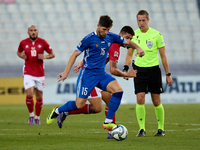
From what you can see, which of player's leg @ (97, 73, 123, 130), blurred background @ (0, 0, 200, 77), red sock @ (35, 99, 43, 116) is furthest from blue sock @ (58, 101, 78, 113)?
blurred background @ (0, 0, 200, 77)

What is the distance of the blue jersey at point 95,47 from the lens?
577 cm

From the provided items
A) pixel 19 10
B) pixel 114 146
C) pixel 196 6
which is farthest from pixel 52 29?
pixel 114 146

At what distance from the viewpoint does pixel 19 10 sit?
18.8 m

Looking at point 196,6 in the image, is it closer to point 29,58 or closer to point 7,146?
point 29,58

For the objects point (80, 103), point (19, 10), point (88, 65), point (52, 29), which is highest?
point (19, 10)

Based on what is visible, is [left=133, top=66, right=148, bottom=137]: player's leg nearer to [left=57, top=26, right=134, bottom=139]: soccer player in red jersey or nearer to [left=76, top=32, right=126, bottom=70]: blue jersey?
[left=57, top=26, right=134, bottom=139]: soccer player in red jersey

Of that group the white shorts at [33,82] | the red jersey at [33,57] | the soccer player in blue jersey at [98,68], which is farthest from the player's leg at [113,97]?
the red jersey at [33,57]

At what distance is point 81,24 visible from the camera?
18.0 m

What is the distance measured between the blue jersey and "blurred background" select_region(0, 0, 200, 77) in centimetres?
896

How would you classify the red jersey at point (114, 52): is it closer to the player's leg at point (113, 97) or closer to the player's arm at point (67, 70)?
the player's leg at point (113, 97)

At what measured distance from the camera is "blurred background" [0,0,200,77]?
52.7 ft

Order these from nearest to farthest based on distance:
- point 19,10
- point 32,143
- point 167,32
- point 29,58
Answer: point 32,143 → point 29,58 → point 167,32 → point 19,10

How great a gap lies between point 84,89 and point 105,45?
2.44 ft

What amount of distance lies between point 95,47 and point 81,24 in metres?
12.3
